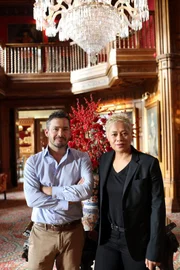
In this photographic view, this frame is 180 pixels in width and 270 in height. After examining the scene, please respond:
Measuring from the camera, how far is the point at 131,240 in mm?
1751

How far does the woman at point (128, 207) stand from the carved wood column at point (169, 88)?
195 inches

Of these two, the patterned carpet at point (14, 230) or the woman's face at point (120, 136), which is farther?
the patterned carpet at point (14, 230)

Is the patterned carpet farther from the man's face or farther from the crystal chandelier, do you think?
the crystal chandelier

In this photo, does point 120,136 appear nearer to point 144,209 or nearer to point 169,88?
point 144,209

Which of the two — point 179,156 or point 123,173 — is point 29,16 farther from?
point 123,173

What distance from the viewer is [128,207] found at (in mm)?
1739

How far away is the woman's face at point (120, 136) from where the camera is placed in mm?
1833

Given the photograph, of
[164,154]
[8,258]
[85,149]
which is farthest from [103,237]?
[164,154]

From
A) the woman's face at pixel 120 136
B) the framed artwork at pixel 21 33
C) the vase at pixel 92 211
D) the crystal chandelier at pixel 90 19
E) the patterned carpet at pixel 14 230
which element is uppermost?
the framed artwork at pixel 21 33

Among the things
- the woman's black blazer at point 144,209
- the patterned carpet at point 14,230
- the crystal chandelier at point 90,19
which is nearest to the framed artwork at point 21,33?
the patterned carpet at point 14,230

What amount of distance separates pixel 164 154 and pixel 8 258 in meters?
4.15

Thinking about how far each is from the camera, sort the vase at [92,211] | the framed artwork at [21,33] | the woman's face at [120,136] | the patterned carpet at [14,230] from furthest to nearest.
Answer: the framed artwork at [21,33] < the patterned carpet at [14,230] < the vase at [92,211] < the woman's face at [120,136]

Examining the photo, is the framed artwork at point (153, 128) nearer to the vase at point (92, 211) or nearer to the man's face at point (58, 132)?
the vase at point (92, 211)

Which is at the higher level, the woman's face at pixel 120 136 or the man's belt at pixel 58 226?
the woman's face at pixel 120 136
